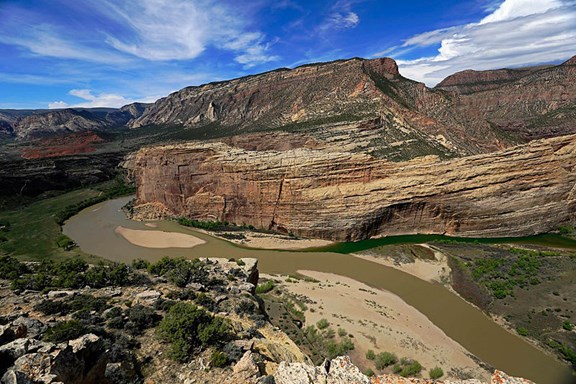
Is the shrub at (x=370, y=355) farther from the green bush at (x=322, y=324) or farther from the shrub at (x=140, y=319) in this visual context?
the shrub at (x=140, y=319)

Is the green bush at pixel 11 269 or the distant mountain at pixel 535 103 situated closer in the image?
the green bush at pixel 11 269

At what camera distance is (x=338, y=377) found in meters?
6.41

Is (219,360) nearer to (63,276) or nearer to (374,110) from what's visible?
(63,276)

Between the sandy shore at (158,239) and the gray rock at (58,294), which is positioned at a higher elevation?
the gray rock at (58,294)

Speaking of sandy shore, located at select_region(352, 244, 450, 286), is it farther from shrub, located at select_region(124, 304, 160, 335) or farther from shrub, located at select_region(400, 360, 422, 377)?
shrub, located at select_region(124, 304, 160, 335)

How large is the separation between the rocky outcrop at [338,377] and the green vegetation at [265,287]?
13.9m

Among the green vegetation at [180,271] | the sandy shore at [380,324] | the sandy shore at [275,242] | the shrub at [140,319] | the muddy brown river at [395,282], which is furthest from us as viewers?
the sandy shore at [275,242]

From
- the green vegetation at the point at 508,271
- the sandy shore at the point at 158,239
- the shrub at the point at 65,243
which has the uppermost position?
the shrub at the point at 65,243

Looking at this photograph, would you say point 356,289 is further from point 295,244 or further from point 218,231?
point 218,231

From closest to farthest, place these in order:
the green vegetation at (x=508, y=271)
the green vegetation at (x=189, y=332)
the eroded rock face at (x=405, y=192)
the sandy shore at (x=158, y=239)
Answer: the green vegetation at (x=189, y=332) < the green vegetation at (x=508, y=271) < the eroded rock face at (x=405, y=192) < the sandy shore at (x=158, y=239)

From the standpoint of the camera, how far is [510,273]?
903 inches

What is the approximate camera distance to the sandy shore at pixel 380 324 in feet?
48.2

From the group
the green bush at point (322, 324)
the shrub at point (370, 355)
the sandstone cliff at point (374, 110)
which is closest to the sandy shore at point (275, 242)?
the sandstone cliff at point (374, 110)

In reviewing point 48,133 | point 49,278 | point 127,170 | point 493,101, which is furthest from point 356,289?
point 48,133
